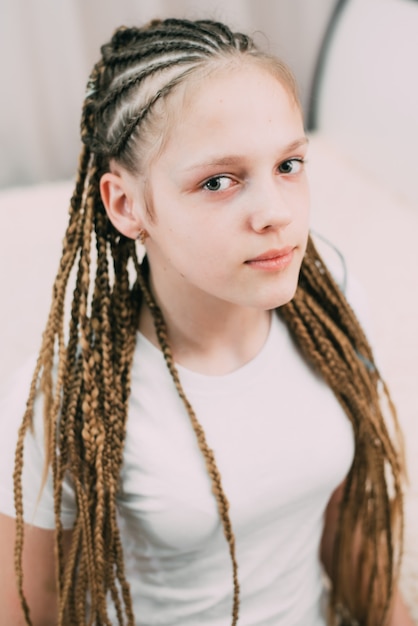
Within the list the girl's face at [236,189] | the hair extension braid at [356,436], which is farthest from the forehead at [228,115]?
the hair extension braid at [356,436]

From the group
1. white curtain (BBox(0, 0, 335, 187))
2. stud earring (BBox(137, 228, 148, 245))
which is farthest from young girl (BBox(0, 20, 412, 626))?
white curtain (BBox(0, 0, 335, 187))

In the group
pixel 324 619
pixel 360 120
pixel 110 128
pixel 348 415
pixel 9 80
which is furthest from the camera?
pixel 9 80

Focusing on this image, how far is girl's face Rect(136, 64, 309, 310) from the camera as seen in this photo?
25.0 inches

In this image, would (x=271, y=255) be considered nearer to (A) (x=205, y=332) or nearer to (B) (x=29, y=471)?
(A) (x=205, y=332)

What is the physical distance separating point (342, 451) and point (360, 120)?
30.2 inches

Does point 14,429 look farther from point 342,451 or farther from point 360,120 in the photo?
point 360,120

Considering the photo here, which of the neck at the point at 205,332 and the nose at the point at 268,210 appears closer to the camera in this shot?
the nose at the point at 268,210

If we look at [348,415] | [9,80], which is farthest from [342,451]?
[9,80]

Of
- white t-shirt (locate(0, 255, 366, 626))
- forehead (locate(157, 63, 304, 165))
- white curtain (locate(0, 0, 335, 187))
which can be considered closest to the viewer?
forehead (locate(157, 63, 304, 165))

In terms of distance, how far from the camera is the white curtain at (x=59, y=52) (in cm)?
146

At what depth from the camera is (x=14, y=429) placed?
2.40 ft

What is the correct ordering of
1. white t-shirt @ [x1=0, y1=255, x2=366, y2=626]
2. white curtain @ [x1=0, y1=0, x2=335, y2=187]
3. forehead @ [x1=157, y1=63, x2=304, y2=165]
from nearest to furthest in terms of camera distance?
forehead @ [x1=157, y1=63, x2=304, y2=165]
white t-shirt @ [x1=0, y1=255, x2=366, y2=626]
white curtain @ [x1=0, y1=0, x2=335, y2=187]

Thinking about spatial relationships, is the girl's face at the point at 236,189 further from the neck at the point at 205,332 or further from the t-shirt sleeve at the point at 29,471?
the t-shirt sleeve at the point at 29,471

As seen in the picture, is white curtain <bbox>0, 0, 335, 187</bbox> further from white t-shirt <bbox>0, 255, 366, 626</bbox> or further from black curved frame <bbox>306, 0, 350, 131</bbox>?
white t-shirt <bbox>0, 255, 366, 626</bbox>
